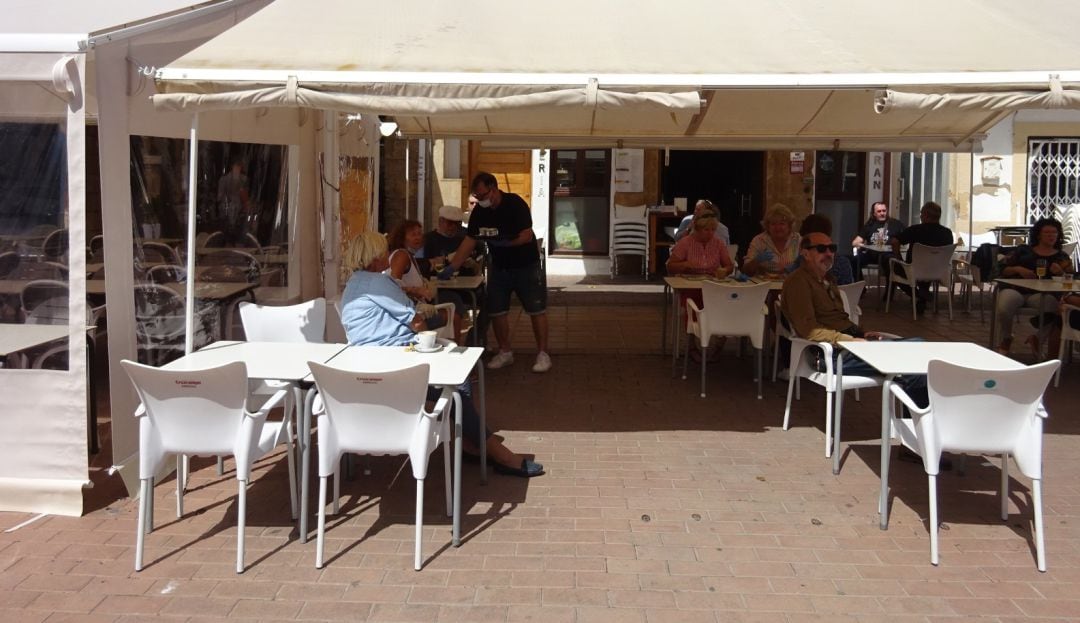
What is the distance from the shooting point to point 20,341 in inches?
176

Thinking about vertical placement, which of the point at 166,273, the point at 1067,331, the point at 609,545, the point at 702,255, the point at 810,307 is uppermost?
the point at 702,255

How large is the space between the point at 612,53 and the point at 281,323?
7.48ft

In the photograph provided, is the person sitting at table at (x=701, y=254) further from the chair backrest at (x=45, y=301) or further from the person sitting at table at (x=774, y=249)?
the chair backrest at (x=45, y=301)

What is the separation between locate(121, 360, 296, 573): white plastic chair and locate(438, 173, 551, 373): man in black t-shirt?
363 centimetres

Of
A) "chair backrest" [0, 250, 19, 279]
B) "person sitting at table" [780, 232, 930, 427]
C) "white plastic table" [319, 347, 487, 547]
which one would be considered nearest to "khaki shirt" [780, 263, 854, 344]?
"person sitting at table" [780, 232, 930, 427]

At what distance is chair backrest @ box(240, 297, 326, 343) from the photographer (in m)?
5.21

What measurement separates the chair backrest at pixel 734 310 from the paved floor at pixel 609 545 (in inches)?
32.7

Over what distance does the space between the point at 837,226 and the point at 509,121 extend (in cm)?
753

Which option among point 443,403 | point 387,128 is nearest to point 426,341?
point 443,403

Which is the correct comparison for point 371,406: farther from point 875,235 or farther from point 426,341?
point 875,235

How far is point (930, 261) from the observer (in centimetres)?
1006

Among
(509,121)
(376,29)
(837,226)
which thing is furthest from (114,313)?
(837,226)

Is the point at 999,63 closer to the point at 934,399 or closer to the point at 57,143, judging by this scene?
the point at 934,399

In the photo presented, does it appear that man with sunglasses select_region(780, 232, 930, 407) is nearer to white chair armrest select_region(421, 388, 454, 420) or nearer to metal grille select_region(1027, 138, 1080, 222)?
white chair armrest select_region(421, 388, 454, 420)
